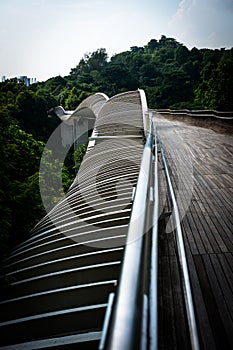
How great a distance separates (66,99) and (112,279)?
57.6 m

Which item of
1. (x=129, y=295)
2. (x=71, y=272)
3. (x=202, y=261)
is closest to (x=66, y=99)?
(x=71, y=272)

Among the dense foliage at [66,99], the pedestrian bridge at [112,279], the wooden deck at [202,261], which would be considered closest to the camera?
the pedestrian bridge at [112,279]

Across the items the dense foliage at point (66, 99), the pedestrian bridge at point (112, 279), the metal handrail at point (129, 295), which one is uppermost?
the dense foliage at point (66, 99)

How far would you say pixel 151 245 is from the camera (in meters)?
1.54

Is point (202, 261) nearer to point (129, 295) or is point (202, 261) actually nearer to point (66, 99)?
point (129, 295)

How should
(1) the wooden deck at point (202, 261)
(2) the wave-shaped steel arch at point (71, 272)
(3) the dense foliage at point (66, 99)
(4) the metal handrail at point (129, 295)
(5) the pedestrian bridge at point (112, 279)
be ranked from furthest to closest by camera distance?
1. (3) the dense foliage at point (66, 99)
2. (2) the wave-shaped steel arch at point (71, 272)
3. (1) the wooden deck at point (202, 261)
4. (5) the pedestrian bridge at point (112, 279)
5. (4) the metal handrail at point (129, 295)

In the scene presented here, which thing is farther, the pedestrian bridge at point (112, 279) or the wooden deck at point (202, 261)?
the wooden deck at point (202, 261)

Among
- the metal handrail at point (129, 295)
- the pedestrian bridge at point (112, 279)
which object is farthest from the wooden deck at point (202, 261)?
the metal handrail at point (129, 295)

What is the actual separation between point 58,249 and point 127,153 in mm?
3545

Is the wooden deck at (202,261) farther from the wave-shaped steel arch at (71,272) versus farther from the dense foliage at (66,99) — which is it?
the dense foliage at (66,99)

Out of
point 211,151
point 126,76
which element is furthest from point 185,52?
point 211,151

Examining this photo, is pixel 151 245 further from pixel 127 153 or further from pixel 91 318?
pixel 127 153

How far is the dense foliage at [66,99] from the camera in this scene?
5.24 metres

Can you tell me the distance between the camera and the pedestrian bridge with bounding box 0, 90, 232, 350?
874 millimetres
